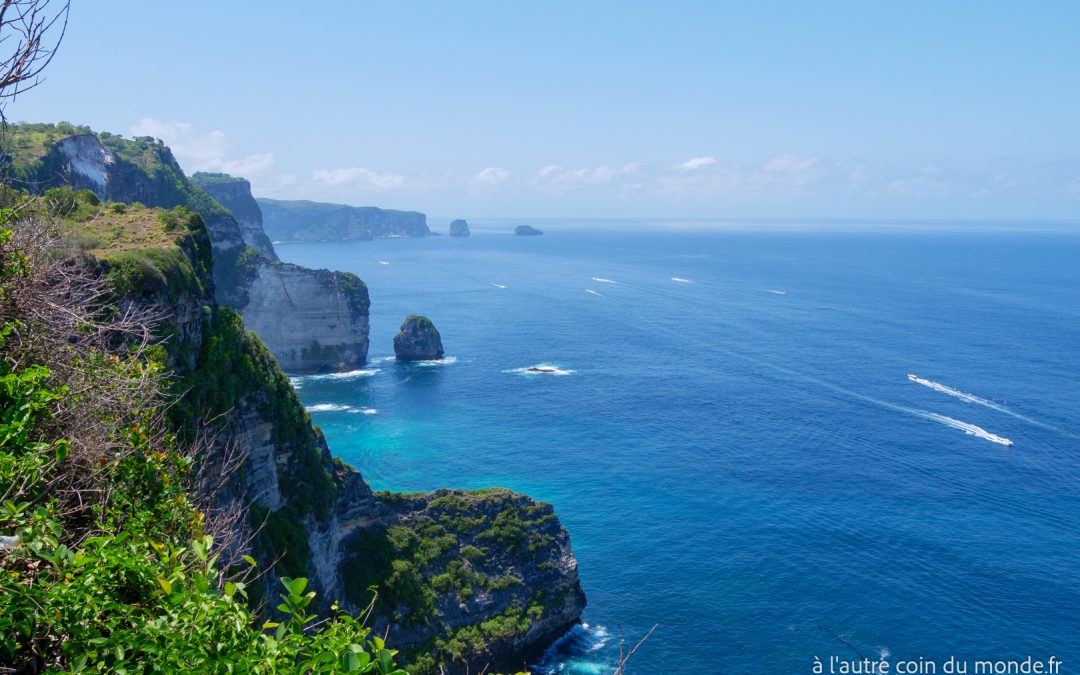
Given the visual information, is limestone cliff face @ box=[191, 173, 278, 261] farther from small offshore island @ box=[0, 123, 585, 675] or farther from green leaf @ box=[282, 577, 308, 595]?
green leaf @ box=[282, 577, 308, 595]

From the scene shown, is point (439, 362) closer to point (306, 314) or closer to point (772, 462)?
point (306, 314)

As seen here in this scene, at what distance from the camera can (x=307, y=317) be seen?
105062mm

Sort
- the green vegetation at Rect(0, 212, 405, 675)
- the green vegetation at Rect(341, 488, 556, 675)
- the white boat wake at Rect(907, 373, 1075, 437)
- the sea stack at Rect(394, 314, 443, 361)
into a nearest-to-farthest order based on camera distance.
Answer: the green vegetation at Rect(0, 212, 405, 675), the green vegetation at Rect(341, 488, 556, 675), the white boat wake at Rect(907, 373, 1075, 437), the sea stack at Rect(394, 314, 443, 361)

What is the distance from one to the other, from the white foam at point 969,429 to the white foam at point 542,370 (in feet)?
149

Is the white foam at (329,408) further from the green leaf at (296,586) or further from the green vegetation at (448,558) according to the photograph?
the green leaf at (296,586)

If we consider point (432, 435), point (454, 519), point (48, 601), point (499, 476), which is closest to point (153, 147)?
point (432, 435)

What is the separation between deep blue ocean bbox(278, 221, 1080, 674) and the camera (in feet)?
146

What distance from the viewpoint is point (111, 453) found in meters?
10.4

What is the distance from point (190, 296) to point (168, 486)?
832 inches

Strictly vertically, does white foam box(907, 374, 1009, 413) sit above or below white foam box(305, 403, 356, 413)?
above

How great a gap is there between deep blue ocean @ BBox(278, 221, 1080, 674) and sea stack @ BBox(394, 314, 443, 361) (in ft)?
12.2

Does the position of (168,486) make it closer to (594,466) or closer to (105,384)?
(105,384)

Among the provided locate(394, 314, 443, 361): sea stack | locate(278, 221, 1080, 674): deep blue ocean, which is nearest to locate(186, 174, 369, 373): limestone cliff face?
locate(278, 221, 1080, 674): deep blue ocean

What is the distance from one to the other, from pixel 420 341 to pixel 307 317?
55.9 ft
